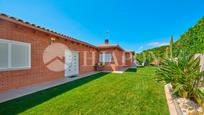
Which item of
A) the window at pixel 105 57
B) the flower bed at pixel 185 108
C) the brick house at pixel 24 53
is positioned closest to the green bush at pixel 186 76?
the flower bed at pixel 185 108

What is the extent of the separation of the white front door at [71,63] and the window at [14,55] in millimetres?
4553

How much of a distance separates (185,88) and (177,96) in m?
0.79

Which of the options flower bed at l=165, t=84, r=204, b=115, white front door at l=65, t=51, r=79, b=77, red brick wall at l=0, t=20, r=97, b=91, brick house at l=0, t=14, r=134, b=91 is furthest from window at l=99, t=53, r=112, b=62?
flower bed at l=165, t=84, r=204, b=115

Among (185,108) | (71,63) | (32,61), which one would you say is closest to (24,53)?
(32,61)

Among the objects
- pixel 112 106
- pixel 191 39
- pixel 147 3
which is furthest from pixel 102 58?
pixel 112 106

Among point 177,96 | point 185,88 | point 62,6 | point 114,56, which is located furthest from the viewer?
point 114,56

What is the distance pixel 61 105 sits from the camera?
16.4 feet

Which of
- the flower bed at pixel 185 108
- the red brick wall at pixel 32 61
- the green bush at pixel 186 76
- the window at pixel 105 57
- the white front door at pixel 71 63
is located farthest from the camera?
the window at pixel 105 57

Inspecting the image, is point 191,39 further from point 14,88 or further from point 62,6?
point 62,6

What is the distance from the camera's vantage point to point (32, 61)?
8.62 meters

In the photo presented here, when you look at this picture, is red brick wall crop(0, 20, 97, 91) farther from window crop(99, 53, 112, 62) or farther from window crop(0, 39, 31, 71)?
window crop(99, 53, 112, 62)

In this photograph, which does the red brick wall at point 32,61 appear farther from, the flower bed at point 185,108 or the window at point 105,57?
the window at point 105,57

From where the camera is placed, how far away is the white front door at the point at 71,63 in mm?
12727

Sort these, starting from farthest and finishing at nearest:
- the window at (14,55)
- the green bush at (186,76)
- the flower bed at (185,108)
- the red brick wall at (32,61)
Answer: 1. the red brick wall at (32,61)
2. the window at (14,55)
3. the green bush at (186,76)
4. the flower bed at (185,108)
